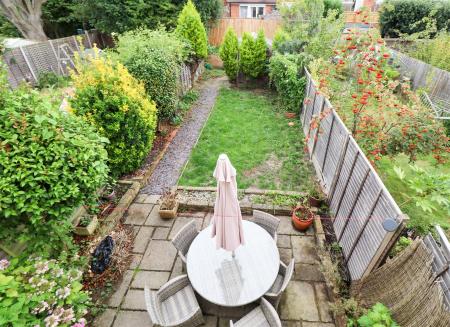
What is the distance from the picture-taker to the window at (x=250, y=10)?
92.6 feet

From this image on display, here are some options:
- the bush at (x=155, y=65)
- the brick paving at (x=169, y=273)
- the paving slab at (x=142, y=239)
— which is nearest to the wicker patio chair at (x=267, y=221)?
the brick paving at (x=169, y=273)

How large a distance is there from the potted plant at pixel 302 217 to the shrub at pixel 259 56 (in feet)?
29.5

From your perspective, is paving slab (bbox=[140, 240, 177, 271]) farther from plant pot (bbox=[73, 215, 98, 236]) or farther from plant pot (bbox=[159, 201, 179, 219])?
plant pot (bbox=[73, 215, 98, 236])

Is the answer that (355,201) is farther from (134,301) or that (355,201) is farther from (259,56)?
(259,56)

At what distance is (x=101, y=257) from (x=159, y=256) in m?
0.96

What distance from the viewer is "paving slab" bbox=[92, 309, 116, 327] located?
350 centimetres

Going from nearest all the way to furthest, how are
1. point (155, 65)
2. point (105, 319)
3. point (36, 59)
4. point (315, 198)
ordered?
point (105, 319) < point (315, 198) < point (155, 65) < point (36, 59)

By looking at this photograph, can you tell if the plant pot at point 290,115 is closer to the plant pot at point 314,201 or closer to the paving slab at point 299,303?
the plant pot at point 314,201

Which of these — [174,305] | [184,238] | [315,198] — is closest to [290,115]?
[315,198]

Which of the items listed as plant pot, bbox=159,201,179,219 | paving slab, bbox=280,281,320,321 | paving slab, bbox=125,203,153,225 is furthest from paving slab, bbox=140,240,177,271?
paving slab, bbox=280,281,320,321

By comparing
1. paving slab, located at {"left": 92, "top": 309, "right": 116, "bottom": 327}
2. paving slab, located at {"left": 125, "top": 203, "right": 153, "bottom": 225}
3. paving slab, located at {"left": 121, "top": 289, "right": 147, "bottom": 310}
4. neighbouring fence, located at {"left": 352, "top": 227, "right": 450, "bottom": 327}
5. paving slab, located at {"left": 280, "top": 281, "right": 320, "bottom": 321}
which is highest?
neighbouring fence, located at {"left": 352, "top": 227, "right": 450, "bottom": 327}

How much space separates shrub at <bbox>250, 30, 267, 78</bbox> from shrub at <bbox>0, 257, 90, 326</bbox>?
37.2 feet

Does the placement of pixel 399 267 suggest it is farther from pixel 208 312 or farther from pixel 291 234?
pixel 208 312

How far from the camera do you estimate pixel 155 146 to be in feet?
25.7
